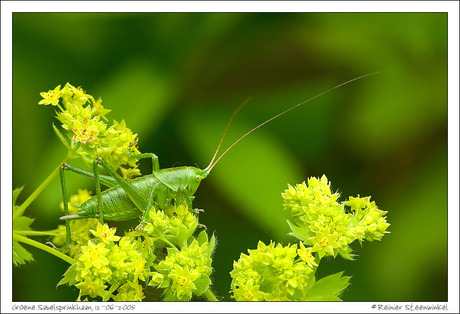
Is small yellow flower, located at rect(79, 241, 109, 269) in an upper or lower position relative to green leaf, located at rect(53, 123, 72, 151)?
lower

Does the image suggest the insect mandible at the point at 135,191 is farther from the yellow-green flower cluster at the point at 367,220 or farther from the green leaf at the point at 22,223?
the yellow-green flower cluster at the point at 367,220

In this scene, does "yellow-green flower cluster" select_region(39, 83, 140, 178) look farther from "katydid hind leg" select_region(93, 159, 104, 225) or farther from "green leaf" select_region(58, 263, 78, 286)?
"green leaf" select_region(58, 263, 78, 286)

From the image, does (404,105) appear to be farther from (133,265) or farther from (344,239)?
(133,265)

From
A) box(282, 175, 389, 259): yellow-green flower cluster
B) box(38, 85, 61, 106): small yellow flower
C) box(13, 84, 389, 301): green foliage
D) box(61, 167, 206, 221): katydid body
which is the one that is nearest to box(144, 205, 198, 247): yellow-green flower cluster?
box(13, 84, 389, 301): green foliage

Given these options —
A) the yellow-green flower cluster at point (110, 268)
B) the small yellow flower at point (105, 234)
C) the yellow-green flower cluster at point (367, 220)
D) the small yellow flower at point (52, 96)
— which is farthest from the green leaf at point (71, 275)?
the yellow-green flower cluster at point (367, 220)

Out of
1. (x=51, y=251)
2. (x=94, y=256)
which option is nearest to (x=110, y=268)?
(x=94, y=256)

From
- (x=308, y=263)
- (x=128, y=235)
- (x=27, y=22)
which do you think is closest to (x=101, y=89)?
(x=27, y=22)

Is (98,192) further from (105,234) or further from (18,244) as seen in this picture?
(18,244)

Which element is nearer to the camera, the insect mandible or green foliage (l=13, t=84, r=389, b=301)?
green foliage (l=13, t=84, r=389, b=301)
